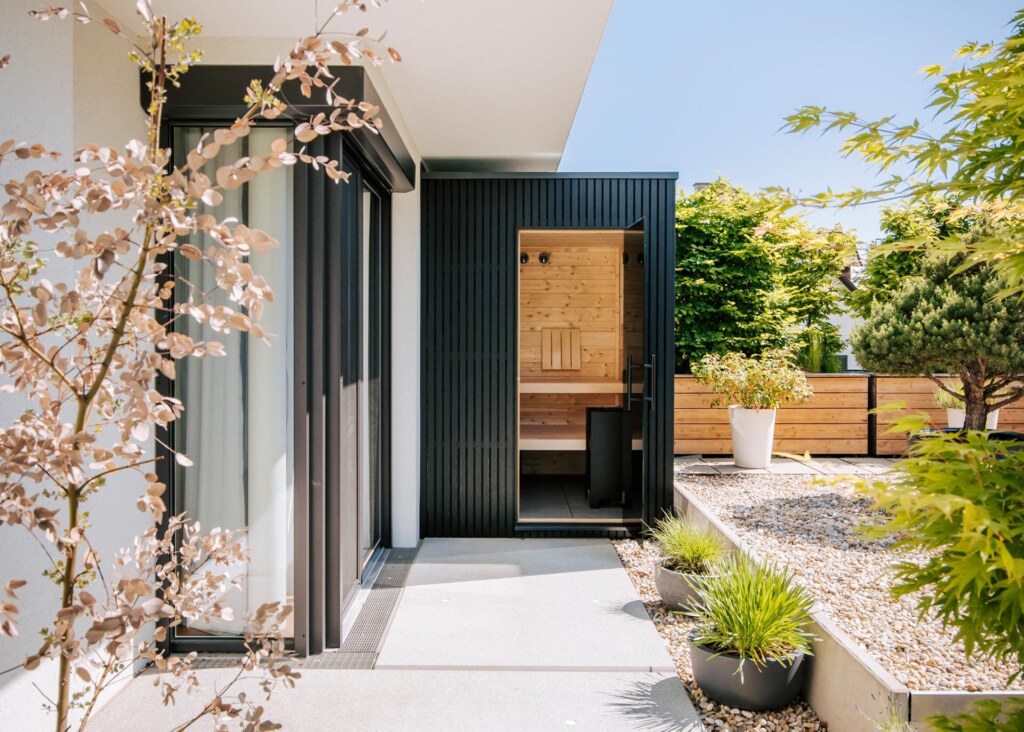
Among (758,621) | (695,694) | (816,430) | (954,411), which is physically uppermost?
(954,411)

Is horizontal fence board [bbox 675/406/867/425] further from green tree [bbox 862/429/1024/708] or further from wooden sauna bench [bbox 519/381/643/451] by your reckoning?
green tree [bbox 862/429/1024/708]

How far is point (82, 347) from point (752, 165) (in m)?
22.5

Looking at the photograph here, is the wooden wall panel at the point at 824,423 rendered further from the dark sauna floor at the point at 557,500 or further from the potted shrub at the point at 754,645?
the potted shrub at the point at 754,645

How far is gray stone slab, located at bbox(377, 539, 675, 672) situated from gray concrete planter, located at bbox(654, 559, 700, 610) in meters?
0.15

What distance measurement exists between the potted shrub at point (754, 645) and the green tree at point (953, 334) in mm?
4060

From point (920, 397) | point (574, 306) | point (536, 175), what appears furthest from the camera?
point (920, 397)

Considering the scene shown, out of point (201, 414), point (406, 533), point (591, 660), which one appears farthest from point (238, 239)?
point (406, 533)

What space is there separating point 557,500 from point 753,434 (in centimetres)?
227

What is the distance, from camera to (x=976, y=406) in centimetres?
611

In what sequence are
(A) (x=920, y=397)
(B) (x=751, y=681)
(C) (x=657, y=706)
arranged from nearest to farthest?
(B) (x=751, y=681) < (C) (x=657, y=706) < (A) (x=920, y=397)

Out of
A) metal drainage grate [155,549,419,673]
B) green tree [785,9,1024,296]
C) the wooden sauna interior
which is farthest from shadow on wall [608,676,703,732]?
the wooden sauna interior

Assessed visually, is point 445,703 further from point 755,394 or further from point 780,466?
point 780,466

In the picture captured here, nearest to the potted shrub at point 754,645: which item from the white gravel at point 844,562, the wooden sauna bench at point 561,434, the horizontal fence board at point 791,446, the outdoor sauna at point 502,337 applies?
the white gravel at point 844,562

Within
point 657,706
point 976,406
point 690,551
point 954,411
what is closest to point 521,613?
point 690,551
